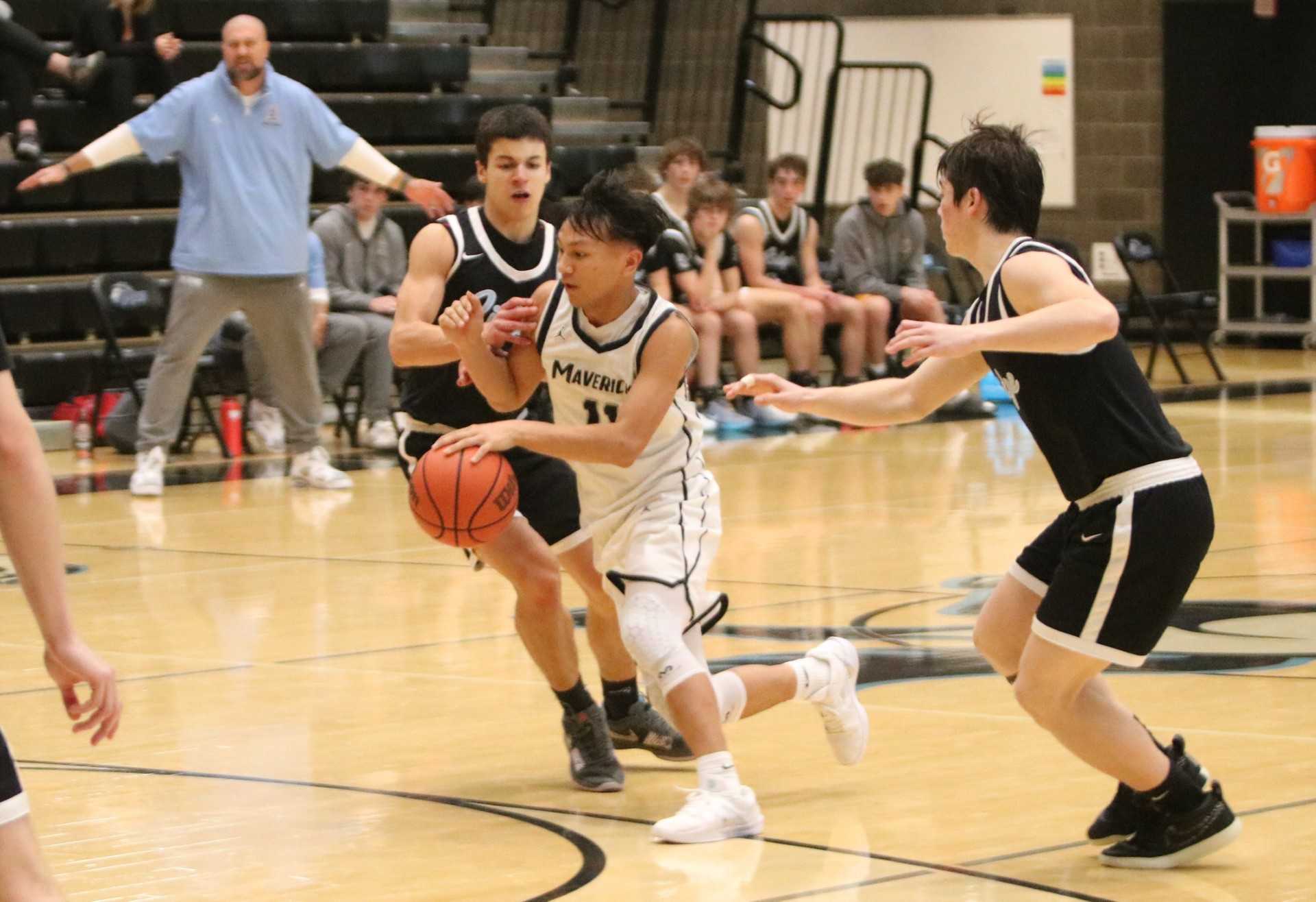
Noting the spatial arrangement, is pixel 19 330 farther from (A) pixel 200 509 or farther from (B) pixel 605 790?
(B) pixel 605 790

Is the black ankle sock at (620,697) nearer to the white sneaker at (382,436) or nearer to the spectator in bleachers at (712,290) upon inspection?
the white sneaker at (382,436)

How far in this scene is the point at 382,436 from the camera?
12156 mm

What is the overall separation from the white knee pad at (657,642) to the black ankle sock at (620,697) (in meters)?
0.65

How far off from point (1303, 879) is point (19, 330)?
33.3 ft

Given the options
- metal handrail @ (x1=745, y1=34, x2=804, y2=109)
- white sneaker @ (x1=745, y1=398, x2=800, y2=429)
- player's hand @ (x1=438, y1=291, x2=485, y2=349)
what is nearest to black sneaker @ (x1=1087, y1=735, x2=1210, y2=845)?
player's hand @ (x1=438, y1=291, x2=485, y2=349)

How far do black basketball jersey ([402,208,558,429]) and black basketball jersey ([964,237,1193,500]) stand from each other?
1495 millimetres

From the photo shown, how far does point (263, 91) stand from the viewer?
10352mm

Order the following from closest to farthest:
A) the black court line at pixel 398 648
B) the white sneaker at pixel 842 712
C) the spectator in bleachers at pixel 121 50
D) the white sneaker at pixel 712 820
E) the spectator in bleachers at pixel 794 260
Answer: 1. the white sneaker at pixel 712 820
2. the white sneaker at pixel 842 712
3. the black court line at pixel 398 648
4. the spectator in bleachers at pixel 121 50
5. the spectator in bleachers at pixel 794 260

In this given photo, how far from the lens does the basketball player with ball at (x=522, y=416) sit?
16.1ft

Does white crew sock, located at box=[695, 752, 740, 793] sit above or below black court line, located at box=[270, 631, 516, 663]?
below

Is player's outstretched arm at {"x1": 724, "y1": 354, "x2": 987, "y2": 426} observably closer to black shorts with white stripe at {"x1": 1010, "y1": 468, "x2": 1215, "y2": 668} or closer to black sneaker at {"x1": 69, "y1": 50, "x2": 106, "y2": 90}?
black shorts with white stripe at {"x1": 1010, "y1": 468, "x2": 1215, "y2": 668}

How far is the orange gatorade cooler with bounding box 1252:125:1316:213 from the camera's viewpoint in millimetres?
17031

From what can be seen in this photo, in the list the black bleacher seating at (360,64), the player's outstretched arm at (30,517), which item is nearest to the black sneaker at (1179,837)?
the player's outstretched arm at (30,517)

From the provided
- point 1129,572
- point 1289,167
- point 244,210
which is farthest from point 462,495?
point 1289,167
